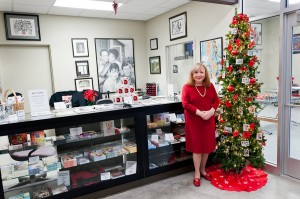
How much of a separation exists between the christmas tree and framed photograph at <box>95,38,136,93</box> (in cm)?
322

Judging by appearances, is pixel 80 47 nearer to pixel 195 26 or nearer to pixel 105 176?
pixel 195 26

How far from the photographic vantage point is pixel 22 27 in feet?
16.6

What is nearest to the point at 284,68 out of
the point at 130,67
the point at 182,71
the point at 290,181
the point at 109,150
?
the point at 290,181

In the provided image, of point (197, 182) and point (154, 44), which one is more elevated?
point (154, 44)

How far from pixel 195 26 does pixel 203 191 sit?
3.21 m

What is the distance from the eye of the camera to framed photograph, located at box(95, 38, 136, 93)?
19.6ft

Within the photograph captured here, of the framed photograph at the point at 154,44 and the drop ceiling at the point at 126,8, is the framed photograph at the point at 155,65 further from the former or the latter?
the drop ceiling at the point at 126,8

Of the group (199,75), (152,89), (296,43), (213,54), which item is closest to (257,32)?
(213,54)

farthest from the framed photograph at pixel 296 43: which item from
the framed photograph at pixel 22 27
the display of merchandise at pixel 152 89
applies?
the framed photograph at pixel 22 27

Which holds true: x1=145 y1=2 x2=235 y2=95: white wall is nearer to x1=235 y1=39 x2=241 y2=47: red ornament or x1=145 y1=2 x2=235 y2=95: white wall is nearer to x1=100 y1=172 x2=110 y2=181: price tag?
x1=235 y1=39 x2=241 y2=47: red ornament

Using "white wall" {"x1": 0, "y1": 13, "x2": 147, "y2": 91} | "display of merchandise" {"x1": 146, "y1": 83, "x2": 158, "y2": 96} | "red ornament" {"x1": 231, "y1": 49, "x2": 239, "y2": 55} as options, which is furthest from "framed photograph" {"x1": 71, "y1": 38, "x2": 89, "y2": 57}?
"red ornament" {"x1": 231, "y1": 49, "x2": 239, "y2": 55}

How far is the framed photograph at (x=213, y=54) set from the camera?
4.25 meters

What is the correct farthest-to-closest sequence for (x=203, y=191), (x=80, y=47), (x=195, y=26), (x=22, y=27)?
(x=80, y=47), (x=22, y=27), (x=195, y=26), (x=203, y=191)

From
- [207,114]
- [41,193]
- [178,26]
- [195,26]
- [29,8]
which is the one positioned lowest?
[41,193]
